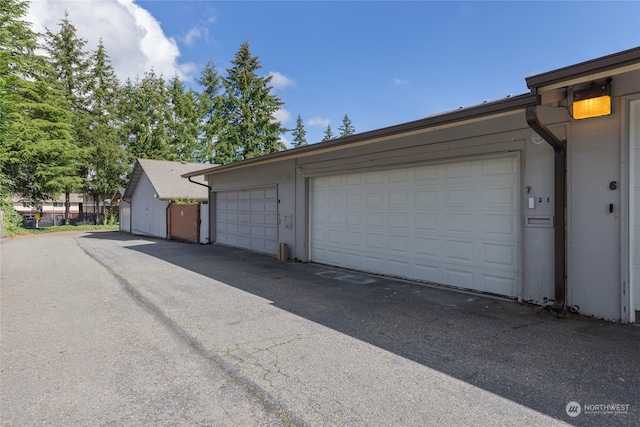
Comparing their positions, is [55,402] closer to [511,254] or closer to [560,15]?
[511,254]

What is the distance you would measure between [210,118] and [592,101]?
30213 mm

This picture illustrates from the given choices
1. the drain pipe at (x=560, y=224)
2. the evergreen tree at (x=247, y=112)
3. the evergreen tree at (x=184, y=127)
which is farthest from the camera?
the evergreen tree at (x=184, y=127)

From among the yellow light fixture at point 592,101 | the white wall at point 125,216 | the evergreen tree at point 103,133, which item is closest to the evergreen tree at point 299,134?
the evergreen tree at point 103,133

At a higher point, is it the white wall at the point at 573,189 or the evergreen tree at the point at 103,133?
the evergreen tree at the point at 103,133

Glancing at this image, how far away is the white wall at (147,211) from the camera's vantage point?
17.3 meters

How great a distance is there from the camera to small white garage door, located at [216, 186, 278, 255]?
1028 centimetres

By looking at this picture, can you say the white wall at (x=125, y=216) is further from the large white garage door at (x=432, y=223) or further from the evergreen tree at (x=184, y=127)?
the large white garage door at (x=432, y=223)

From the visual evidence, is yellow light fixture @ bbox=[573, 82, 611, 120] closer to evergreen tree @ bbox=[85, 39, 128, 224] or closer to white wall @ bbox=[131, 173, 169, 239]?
white wall @ bbox=[131, 173, 169, 239]

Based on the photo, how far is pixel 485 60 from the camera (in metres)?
8.70

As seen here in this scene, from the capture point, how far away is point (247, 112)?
2788 centimetres

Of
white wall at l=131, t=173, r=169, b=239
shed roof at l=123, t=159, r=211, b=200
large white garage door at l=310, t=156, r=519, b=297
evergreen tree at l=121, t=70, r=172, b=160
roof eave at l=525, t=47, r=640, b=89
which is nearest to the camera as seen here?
roof eave at l=525, t=47, r=640, b=89

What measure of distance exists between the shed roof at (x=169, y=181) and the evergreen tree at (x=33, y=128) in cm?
578

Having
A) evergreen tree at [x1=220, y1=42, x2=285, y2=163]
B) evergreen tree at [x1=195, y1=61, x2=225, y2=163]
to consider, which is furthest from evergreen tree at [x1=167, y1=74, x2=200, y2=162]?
evergreen tree at [x1=220, y1=42, x2=285, y2=163]

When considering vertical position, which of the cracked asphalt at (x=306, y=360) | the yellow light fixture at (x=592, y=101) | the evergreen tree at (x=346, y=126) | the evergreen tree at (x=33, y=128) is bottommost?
the cracked asphalt at (x=306, y=360)
